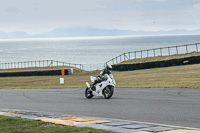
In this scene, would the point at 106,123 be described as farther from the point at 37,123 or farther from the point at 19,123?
the point at 19,123

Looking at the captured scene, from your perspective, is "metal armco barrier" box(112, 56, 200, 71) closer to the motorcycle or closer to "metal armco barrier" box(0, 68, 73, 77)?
"metal armco barrier" box(0, 68, 73, 77)

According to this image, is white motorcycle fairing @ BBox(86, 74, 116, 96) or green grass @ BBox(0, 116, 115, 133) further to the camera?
white motorcycle fairing @ BBox(86, 74, 116, 96)

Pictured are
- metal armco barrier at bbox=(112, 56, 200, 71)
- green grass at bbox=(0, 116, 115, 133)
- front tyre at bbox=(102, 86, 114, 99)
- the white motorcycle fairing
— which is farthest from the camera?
metal armco barrier at bbox=(112, 56, 200, 71)

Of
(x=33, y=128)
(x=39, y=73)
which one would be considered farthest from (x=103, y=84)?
(x=39, y=73)

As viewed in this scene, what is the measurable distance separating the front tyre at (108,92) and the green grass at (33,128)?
20.1 ft

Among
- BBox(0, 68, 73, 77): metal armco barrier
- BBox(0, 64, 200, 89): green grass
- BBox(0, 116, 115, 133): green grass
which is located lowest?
BBox(0, 116, 115, 133): green grass

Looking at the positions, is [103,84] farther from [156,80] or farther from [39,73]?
[39,73]

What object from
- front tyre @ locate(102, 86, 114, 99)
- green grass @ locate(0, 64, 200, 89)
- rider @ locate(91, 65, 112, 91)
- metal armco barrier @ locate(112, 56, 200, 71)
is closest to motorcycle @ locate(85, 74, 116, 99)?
front tyre @ locate(102, 86, 114, 99)

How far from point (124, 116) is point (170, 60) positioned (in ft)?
86.0

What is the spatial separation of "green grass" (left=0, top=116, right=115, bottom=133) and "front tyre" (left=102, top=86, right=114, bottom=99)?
6138mm

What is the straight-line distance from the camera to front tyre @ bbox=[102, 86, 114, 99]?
14.7 meters

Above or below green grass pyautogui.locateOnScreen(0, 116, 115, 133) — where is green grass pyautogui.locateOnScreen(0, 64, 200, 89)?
above

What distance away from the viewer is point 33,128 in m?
7.85

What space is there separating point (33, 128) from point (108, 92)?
23.9ft
